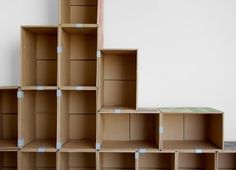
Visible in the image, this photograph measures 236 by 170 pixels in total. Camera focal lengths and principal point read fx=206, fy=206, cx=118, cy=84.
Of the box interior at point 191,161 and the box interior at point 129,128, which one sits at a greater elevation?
the box interior at point 129,128

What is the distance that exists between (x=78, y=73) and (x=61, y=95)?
39 centimetres

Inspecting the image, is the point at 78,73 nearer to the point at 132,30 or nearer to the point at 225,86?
the point at 132,30

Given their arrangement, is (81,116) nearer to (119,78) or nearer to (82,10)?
(119,78)

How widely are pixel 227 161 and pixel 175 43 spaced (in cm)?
145

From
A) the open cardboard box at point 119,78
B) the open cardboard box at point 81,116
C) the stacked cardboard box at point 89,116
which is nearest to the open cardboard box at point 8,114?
the stacked cardboard box at point 89,116

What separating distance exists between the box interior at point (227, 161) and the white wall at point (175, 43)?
0.19 metres

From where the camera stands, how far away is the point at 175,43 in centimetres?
236

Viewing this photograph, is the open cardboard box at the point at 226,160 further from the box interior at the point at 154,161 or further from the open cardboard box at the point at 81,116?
the open cardboard box at the point at 81,116

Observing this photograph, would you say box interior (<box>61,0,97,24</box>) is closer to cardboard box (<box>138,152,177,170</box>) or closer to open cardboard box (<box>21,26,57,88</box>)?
open cardboard box (<box>21,26,57,88</box>)

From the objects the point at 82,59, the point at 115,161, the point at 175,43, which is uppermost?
the point at 175,43

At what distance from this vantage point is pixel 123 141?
2309 mm

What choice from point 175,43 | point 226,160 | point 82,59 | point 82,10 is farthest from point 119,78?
point 226,160

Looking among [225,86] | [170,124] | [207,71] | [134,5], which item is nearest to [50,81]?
[134,5]

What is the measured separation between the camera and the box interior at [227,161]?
7.59ft
